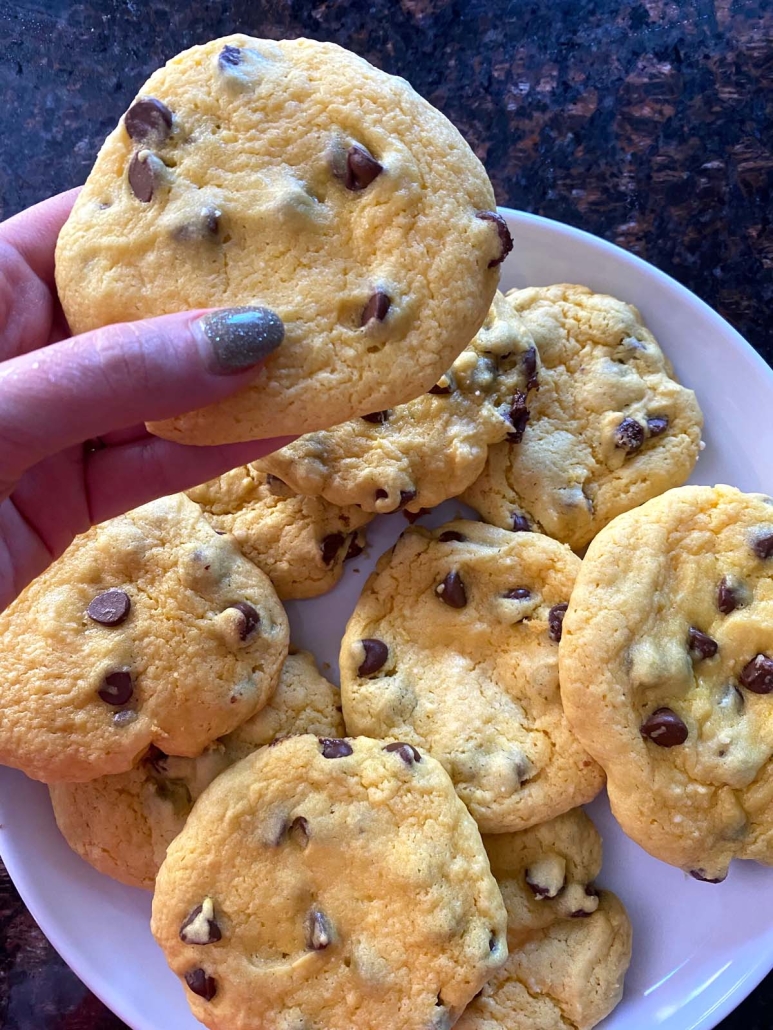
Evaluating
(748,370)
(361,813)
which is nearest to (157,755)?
(361,813)

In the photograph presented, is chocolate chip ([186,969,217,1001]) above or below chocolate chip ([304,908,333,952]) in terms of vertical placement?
below

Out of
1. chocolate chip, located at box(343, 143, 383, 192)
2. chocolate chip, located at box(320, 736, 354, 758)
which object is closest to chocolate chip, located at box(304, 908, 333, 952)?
chocolate chip, located at box(320, 736, 354, 758)

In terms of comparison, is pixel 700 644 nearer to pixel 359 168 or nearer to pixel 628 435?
pixel 628 435

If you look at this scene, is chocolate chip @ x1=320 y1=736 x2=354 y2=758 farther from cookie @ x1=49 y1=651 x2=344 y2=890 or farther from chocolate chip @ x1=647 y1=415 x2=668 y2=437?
chocolate chip @ x1=647 y1=415 x2=668 y2=437

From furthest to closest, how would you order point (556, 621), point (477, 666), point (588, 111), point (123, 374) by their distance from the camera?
1. point (588, 111)
2. point (477, 666)
3. point (556, 621)
4. point (123, 374)

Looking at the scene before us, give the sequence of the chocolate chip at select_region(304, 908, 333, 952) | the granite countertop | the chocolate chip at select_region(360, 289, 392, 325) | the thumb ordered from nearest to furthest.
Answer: the thumb
the chocolate chip at select_region(360, 289, 392, 325)
the chocolate chip at select_region(304, 908, 333, 952)
the granite countertop

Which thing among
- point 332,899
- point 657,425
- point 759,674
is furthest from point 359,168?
point 332,899
